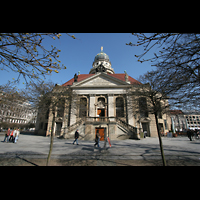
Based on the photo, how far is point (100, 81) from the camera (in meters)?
25.6

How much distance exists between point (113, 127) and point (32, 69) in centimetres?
1734

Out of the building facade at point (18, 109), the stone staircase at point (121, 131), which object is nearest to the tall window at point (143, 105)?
the building facade at point (18, 109)

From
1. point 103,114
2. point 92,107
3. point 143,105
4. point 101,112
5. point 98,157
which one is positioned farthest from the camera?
point 101,112

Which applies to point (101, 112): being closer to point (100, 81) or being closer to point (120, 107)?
point (120, 107)

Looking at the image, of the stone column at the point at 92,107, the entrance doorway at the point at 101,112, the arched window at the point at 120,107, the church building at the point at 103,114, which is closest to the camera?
the church building at the point at 103,114

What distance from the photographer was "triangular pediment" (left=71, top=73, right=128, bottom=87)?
82.9 ft

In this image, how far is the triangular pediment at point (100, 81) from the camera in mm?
25281

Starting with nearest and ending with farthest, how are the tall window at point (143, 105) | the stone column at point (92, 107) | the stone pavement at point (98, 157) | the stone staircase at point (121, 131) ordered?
the stone pavement at point (98, 157), the tall window at point (143, 105), the stone staircase at point (121, 131), the stone column at point (92, 107)

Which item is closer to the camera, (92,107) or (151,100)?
(151,100)

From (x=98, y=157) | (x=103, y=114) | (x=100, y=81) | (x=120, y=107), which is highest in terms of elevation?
(x=100, y=81)

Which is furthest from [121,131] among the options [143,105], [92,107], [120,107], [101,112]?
[143,105]

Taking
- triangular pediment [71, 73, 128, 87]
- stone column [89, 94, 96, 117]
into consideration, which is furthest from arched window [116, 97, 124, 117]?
stone column [89, 94, 96, 117]

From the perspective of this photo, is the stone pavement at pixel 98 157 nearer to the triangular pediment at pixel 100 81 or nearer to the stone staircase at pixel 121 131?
the stone staircase at pixel 121 131
